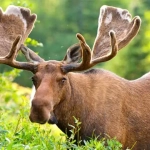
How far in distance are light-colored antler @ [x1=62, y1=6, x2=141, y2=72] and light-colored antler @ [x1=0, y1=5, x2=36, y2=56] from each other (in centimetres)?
94

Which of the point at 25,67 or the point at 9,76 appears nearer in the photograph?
the point at 25,67

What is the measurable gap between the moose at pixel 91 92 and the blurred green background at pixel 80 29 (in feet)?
122

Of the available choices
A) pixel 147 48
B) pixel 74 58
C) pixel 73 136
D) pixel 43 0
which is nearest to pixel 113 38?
pixel 74 58

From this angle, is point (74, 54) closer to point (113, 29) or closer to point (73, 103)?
point (73, 103)

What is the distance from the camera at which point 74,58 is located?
1045cm

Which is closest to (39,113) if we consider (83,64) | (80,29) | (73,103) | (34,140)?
(34,140)

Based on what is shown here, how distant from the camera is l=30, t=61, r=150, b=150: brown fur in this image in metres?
9.93

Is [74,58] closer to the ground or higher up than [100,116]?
higher up

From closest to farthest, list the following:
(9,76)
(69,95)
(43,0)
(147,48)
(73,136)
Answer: (73,136), (69,95), (9,76), (147,48), (43,0)

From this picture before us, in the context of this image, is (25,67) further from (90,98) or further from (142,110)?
(142,110)

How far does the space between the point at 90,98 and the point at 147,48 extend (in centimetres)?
4176

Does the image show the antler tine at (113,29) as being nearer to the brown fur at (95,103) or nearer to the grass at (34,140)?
the brown fur at (95,103)

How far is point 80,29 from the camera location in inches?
3135

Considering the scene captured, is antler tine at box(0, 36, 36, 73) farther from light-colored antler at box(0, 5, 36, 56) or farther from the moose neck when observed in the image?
light-colored antler at box(0, 5, 36, 56)
